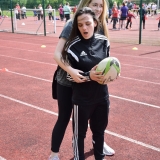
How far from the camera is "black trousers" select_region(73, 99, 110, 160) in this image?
271cm

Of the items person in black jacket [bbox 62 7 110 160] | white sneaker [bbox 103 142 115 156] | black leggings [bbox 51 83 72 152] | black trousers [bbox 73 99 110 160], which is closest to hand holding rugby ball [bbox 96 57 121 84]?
person in black jacket [bbox 62 7 110 160]

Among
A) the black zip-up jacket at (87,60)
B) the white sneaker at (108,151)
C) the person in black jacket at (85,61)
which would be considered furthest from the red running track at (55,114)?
the black zip-up jacket at (87,60)

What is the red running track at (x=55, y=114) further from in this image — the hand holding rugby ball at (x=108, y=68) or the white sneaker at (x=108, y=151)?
the hand holding rugby ball at (x=108, y=68)

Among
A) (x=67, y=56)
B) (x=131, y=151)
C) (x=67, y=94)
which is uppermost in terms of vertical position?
(x=67, y=56)

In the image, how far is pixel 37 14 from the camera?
21.3 meters

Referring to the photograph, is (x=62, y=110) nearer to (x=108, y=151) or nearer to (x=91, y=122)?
(x=91, y=122)

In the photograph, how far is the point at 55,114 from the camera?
15.6 feet

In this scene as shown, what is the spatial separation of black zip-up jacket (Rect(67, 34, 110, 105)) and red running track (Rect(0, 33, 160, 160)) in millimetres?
1054

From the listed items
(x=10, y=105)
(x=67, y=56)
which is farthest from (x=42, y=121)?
(x=67, y=56)

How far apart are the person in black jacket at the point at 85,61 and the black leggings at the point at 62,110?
0.17m

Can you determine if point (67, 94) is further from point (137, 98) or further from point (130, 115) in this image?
point (137, 98)

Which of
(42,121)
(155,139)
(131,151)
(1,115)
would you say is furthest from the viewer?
(1,115)

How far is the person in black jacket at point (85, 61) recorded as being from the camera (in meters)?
2.57

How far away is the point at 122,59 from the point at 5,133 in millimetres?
6195
